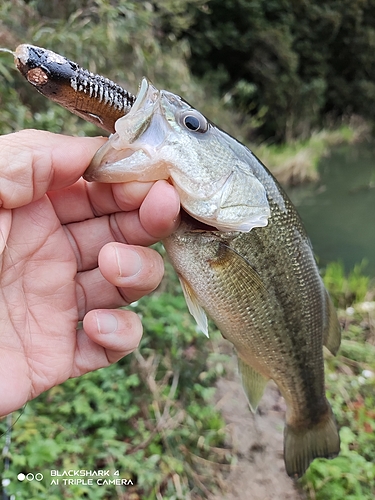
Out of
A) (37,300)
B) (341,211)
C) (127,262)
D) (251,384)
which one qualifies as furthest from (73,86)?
(341,211)

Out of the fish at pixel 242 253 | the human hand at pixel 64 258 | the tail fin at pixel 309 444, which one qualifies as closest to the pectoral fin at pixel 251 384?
the fish at pixel 242 253

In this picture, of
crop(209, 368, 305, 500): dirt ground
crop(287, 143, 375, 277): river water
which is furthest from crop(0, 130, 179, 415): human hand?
crop(287, 143, 375, 277): river water

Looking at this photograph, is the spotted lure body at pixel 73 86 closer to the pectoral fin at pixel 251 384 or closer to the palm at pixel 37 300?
the palm at pixel 37 300

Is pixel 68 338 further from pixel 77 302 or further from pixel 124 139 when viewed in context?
pixel 124 139

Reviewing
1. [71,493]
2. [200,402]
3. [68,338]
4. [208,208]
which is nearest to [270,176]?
[208,208]

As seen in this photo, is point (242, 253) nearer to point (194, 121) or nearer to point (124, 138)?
point (194, 121)

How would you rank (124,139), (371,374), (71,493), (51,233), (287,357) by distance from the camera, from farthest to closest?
(371,374), (71,493), (287,357), (51,233), (124,139)
